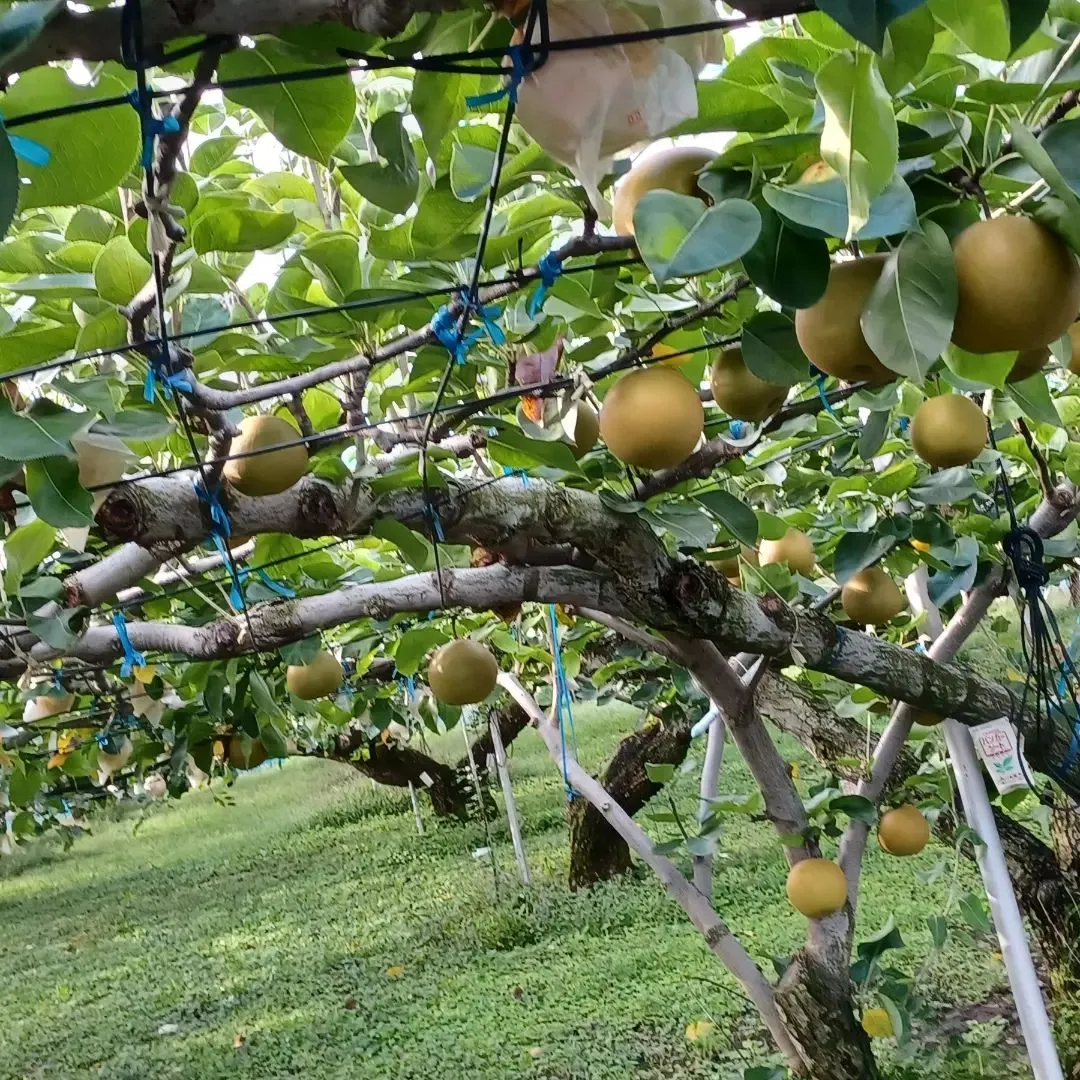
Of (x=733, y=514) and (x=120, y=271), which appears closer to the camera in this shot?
(x=120, y=271)

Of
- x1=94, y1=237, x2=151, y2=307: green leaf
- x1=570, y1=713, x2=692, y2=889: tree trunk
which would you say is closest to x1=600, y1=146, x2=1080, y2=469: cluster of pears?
x1=94, y1=237, x2=151, y2=307: green leaf

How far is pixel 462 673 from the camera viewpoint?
166 centimetres

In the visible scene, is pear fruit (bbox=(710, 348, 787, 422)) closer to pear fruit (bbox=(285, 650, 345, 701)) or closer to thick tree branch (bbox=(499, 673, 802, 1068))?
pear fruit (bbox=(285, 650, 345, 701))

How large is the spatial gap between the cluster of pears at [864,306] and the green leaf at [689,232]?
0.05 meters

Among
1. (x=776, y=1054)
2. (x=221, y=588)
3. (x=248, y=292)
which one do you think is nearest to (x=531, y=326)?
(x=248, y=292)

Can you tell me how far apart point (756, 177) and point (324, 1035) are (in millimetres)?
3799

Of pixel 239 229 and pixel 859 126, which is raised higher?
pixel 239 229

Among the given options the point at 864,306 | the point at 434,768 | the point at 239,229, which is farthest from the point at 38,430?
the point at 434,768

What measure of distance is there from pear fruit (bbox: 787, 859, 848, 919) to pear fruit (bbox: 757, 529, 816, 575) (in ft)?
1.85

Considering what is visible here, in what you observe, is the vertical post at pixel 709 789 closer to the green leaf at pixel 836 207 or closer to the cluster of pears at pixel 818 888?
the cluster of pears at pixel 818 888

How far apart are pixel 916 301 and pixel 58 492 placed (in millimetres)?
659

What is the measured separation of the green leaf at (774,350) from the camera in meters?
0.74

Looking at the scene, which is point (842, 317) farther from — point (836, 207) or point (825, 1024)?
point (825, 1024)

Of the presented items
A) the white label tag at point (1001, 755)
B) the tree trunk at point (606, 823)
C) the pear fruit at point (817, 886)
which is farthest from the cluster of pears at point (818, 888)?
the tree trunk at point (606, 823)
